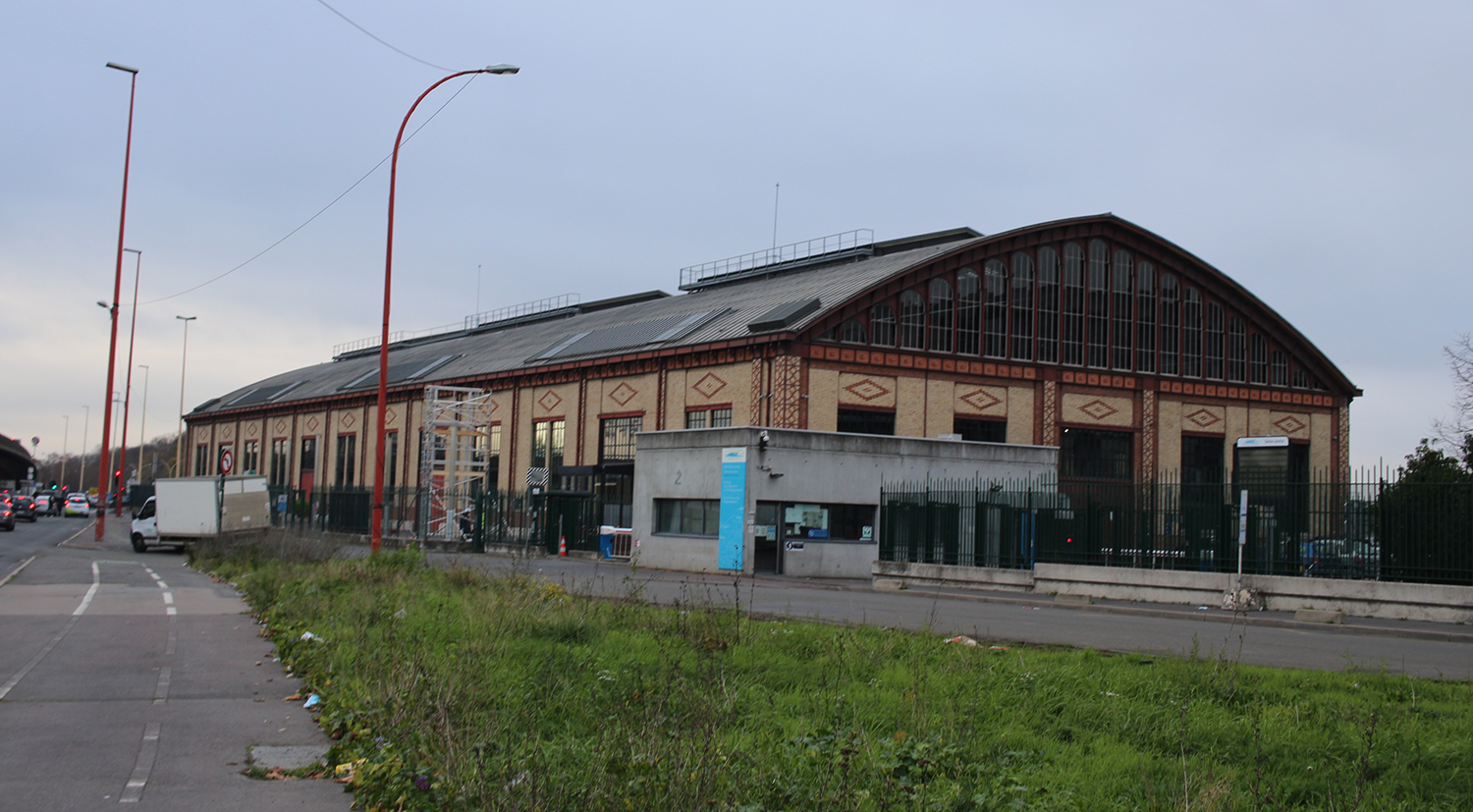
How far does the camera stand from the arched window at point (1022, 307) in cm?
5097

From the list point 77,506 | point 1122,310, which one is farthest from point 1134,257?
point 77,506

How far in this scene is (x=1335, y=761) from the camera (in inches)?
298

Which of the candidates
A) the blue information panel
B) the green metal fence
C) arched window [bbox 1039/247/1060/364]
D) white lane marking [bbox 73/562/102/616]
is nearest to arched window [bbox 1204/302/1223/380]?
arched window [bbox 1039/247/1060/364]

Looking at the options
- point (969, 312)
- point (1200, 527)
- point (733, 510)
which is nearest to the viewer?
point (1200, 527)

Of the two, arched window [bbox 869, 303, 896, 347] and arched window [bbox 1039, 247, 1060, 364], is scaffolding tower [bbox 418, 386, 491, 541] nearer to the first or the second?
arched window [bbox 869, 303, 896, 347]

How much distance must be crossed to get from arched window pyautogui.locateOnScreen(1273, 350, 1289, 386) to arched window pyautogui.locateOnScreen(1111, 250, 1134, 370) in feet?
32.4

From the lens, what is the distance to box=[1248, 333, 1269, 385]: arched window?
5788 cm

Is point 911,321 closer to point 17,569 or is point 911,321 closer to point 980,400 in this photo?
point 980,400

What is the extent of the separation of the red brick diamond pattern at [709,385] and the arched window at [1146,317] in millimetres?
20721

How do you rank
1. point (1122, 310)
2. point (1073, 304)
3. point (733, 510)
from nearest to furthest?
1. point (733, 510)
2. point (1073, 304)
3. point (1122, 310)

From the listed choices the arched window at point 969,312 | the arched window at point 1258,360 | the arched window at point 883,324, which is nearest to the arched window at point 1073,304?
the arched window at point 969,312

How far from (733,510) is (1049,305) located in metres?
22.6

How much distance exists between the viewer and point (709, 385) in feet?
154

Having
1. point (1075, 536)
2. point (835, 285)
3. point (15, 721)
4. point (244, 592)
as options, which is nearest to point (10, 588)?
point (244, 592)
